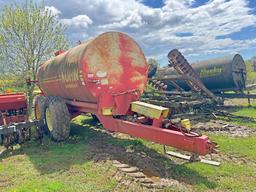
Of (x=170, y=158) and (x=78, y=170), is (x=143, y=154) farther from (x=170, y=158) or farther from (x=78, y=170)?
(x=78, y=170)

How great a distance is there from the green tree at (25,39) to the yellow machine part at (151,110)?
355 inches

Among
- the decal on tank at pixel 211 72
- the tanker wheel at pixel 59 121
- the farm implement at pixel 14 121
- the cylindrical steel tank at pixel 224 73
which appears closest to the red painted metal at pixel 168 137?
the tanker wheel at pixel 59 121

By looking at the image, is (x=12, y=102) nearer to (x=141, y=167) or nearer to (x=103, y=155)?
(x=103, y=155)

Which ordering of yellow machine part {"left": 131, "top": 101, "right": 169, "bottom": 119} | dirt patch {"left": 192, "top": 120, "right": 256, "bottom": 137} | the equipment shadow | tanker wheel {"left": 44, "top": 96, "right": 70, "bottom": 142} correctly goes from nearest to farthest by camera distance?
1. the equipment shadow
2. yellow machine part {"left": 131, "top": 101, "right": 169, "bottom": 119}
3. tanker wheel {"left": 44, "top": 96, "right": 70, "bottom": 142}
4. dirt patch {"left": 192, "top": 120, "right": 256, "bottom": 137}

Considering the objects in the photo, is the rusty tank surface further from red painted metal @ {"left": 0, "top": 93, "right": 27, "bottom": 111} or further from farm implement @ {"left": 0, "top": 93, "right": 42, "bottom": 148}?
red painted metal @ {"left": 0, "top": 93, "right": 27, "bottom": 111}

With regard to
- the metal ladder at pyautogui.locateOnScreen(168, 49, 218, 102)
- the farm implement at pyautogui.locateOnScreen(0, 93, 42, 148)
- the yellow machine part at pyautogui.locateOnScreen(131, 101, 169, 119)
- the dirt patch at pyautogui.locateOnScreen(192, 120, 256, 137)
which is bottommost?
the dirt patch at pyautogui.locateOnScreen(192, 120, 256, 137)

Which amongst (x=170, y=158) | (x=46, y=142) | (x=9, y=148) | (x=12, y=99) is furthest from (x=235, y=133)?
(x=12, y=99)

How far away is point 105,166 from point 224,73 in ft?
35.9

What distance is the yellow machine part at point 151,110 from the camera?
599 centimetres

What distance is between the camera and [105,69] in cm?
764

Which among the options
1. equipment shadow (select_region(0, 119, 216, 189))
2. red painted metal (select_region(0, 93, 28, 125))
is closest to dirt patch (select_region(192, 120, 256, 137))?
equipment shadow (select_region(0, 119, 216, 189))

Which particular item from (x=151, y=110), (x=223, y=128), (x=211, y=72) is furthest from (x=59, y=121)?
(x=211, y=72)

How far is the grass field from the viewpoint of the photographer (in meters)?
5.00

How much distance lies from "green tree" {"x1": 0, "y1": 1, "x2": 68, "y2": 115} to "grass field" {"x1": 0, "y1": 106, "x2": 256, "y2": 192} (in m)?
6.97
